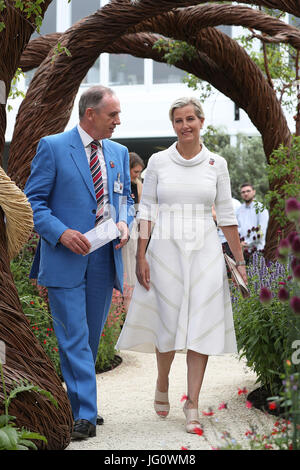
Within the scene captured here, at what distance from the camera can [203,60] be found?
820 centimetres

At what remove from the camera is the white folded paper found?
427cm

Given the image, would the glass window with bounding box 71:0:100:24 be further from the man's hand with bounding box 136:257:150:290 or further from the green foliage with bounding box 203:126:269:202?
the man's hand with bounding box 136:257:150:290

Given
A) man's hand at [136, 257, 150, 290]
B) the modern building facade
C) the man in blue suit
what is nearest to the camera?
the man in blue suit

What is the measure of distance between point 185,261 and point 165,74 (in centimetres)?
1950

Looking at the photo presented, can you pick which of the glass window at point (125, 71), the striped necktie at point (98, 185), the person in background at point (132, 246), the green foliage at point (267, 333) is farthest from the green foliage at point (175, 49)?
the glass window at point (125, 71)

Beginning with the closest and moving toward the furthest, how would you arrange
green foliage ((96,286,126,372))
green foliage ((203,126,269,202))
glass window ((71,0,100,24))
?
green foliage ((96,286,126,372)) → green foliage ((203,126,269,202)) → glass window ((71,0,100,24))

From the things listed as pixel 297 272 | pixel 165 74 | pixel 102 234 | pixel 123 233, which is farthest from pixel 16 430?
pixel 165 74

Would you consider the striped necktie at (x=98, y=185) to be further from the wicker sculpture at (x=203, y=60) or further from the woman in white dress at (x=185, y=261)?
the wicker sculpture at (x=203, y=60)

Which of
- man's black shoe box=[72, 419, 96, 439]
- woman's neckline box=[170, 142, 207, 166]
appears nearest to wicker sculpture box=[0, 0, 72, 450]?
man's black shoe box=[72, 419, 96, 439]

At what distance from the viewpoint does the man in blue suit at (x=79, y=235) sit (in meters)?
4.25

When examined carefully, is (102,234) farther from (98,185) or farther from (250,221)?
(250,221)

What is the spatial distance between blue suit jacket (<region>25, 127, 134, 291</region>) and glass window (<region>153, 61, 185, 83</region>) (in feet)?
63.5

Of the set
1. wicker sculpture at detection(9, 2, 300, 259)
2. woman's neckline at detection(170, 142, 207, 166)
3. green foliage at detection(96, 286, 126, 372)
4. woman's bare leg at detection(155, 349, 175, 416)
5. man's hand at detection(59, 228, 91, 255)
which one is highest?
wicker sculpture at detection(9, 2, 300, 259)

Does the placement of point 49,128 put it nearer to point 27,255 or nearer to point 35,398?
point 27,255
